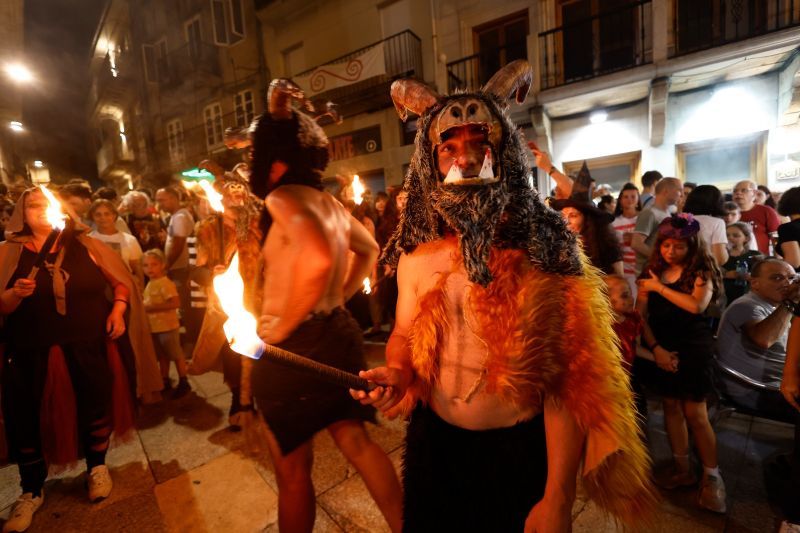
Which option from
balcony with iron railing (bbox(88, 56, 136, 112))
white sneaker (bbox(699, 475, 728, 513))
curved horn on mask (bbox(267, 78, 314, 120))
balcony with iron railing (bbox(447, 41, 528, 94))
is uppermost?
balcony with iron railing (bbox(88, 56, 136, 112))

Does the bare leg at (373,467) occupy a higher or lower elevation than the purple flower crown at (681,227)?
lower

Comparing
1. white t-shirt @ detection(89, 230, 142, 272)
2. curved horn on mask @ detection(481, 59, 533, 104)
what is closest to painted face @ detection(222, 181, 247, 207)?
white t-shirt @ detection(89, 230, 142, 272)

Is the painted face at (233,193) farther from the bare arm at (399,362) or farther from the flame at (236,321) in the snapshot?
the bare arm at (399,362)

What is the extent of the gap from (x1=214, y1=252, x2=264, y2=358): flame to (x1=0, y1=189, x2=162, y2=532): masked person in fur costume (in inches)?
94.9

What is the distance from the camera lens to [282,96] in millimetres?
2230

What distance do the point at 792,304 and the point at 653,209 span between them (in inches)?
92.4

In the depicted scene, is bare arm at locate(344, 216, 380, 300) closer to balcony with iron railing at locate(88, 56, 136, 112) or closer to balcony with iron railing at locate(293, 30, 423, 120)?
balcony with iron railing at locate(293, 30, 423, 120)

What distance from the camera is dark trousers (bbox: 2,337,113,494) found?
284 cm

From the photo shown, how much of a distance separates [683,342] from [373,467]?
2.34 meters

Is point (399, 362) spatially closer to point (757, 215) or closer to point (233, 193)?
point (233, 193)

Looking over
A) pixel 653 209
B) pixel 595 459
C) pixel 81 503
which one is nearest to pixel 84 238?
pixel 81 503

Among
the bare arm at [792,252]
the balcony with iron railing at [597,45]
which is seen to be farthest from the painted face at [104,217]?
the balcony with iron railing at [597,45]

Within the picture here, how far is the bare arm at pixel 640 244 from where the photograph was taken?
438 centimetres

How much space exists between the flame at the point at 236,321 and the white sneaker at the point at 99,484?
9.06 ft
